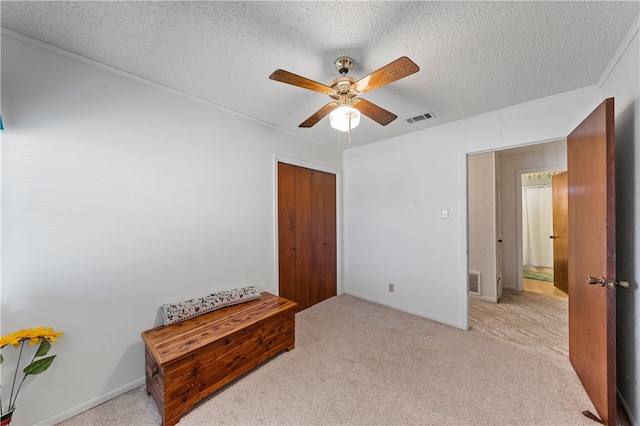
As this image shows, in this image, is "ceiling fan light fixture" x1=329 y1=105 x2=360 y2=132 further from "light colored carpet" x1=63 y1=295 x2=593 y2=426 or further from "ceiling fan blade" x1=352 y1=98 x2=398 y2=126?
"light colored carpet" x1=63 y1=295 x2=593 y2=426

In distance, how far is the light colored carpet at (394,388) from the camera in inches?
60.4

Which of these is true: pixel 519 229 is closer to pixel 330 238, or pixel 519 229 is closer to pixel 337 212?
pixel 337 212

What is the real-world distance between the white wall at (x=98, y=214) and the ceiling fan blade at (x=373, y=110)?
1403 mm

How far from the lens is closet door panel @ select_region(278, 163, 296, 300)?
9.80ft

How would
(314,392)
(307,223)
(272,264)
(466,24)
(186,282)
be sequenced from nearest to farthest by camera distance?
(466,24) → (314,392) → (186,282) → (272,264) → (307,223)

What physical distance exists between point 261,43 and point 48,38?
1285 millimetres

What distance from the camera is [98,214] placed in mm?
1677

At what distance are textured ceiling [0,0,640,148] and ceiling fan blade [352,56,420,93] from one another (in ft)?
0.85

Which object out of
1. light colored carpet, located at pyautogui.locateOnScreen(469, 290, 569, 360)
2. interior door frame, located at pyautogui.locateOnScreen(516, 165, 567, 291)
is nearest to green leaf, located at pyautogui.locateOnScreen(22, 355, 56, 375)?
light colored carpet, located at pyautogui.locateOnScreen(469, 290, 569, 360)

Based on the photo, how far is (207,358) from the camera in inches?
65.4

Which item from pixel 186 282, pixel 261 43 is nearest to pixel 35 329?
pixel 186 282

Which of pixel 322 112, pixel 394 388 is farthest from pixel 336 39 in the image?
pixel 394 388

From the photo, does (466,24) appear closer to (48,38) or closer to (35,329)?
(48,38)

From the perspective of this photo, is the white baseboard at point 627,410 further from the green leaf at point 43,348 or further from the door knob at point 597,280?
the green leaf at point 43,348
